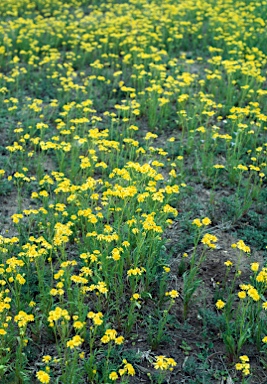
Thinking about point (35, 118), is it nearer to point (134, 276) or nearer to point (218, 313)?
point (134, 276)

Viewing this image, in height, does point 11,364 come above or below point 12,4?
below

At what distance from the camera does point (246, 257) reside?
15.6 feet

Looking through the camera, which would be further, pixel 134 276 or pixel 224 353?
pixel 134 276

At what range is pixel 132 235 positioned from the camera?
4.43 meters

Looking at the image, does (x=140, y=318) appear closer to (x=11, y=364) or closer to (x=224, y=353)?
(x=224, y=353)

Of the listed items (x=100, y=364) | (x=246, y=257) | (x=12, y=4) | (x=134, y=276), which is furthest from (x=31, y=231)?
(x=12, y=4)

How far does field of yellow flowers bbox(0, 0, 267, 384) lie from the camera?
Answer: 3717mm

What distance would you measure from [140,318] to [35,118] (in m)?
3.64

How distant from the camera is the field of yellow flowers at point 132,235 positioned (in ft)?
12.2

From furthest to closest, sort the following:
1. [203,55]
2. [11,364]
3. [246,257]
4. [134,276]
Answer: [203,55] → [246,257] → [134,276] → [11,364]

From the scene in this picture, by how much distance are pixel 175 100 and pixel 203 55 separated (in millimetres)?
1813

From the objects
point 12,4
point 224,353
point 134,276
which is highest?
point 12,4

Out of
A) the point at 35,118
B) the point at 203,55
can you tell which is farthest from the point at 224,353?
the point at 203,55

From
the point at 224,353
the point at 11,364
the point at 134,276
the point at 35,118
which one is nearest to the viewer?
the point at 11,364
